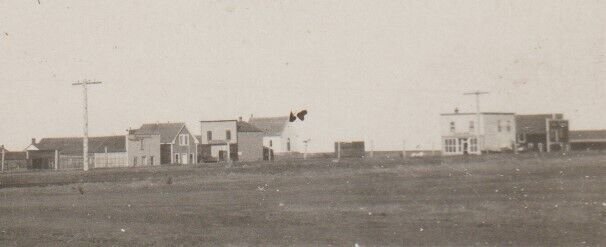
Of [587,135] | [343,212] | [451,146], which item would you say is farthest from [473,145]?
[343,212]

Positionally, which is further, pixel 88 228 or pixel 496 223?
pixel 88 228

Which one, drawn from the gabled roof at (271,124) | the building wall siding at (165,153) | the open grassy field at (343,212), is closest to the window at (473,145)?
the gabled roof at (271,124)

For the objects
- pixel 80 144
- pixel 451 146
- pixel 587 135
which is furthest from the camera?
pixel 587 135

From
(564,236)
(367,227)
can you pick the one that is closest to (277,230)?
(367,227)

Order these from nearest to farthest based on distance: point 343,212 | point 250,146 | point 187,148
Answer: point 343,212, point 250,146, point 187,148

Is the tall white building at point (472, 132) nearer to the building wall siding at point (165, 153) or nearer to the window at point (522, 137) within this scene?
the window at point (522, 137)

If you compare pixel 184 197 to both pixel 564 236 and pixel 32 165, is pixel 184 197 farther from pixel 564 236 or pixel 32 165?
pixel 32 165

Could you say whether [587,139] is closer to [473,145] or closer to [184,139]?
[473,145]
